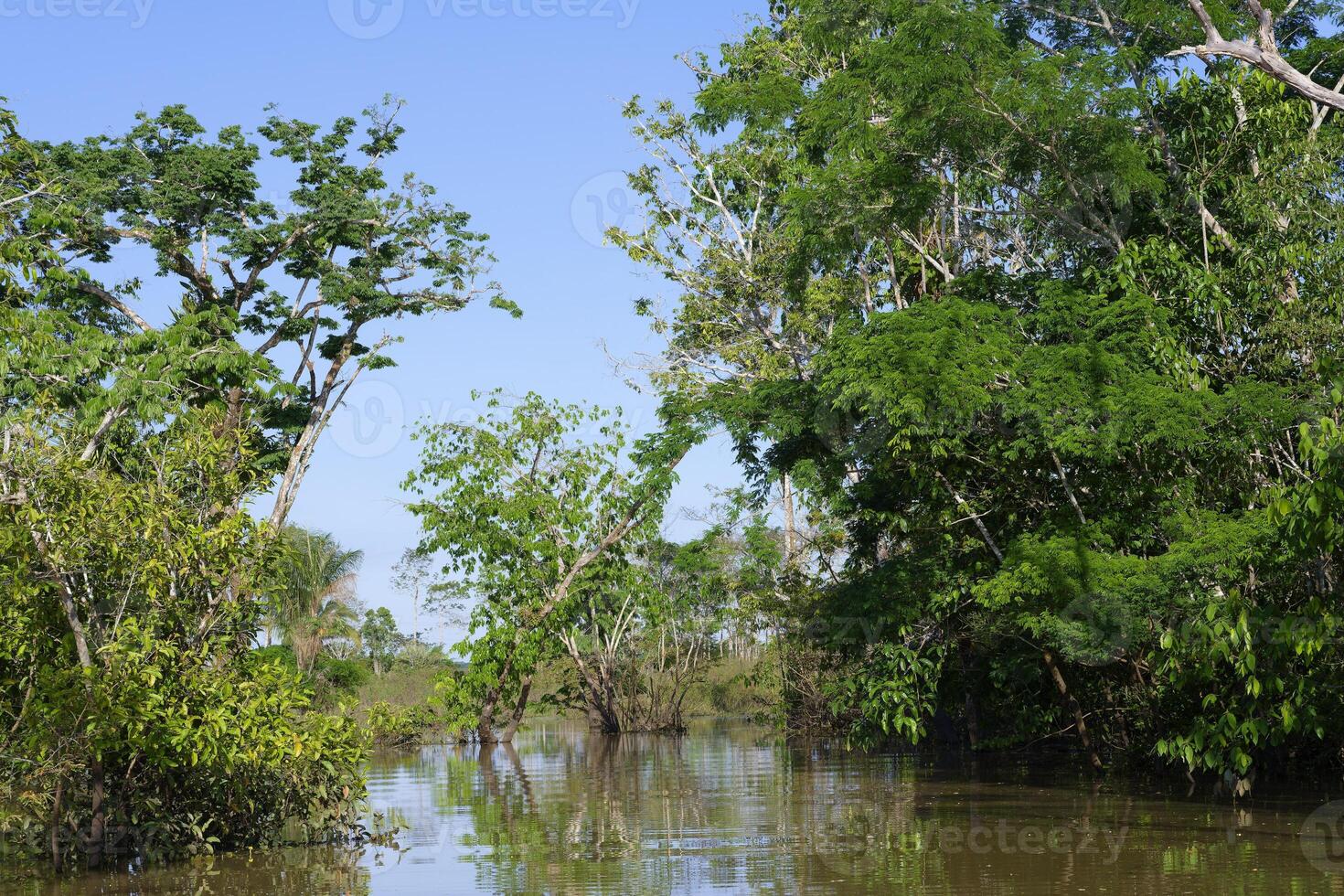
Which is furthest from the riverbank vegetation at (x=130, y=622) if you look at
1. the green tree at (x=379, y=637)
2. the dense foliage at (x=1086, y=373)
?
the green tree at (x=379, y=637)

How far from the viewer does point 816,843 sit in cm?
1026

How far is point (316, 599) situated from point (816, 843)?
2848cm

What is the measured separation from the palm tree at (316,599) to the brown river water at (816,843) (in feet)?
52.7

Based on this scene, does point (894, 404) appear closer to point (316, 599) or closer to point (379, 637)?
point (316, 599)

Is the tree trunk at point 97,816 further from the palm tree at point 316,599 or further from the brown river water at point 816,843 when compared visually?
the palm tree at point 316,599

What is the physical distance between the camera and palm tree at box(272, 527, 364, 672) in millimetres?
31953

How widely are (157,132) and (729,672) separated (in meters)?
24.5

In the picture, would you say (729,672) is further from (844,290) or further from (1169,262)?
(1169,262)

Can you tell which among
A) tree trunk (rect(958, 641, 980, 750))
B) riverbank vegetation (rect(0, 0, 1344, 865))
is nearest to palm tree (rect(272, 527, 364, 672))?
riverbank vegetation (rect(0, 0, 1344, 865))

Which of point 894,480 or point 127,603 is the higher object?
point 894,480

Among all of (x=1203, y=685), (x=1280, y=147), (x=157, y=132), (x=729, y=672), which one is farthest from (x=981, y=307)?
(x=729, y=672)

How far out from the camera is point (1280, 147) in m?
12.7

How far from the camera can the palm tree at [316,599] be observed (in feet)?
105

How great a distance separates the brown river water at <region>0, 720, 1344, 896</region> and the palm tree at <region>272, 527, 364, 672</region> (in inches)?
632
